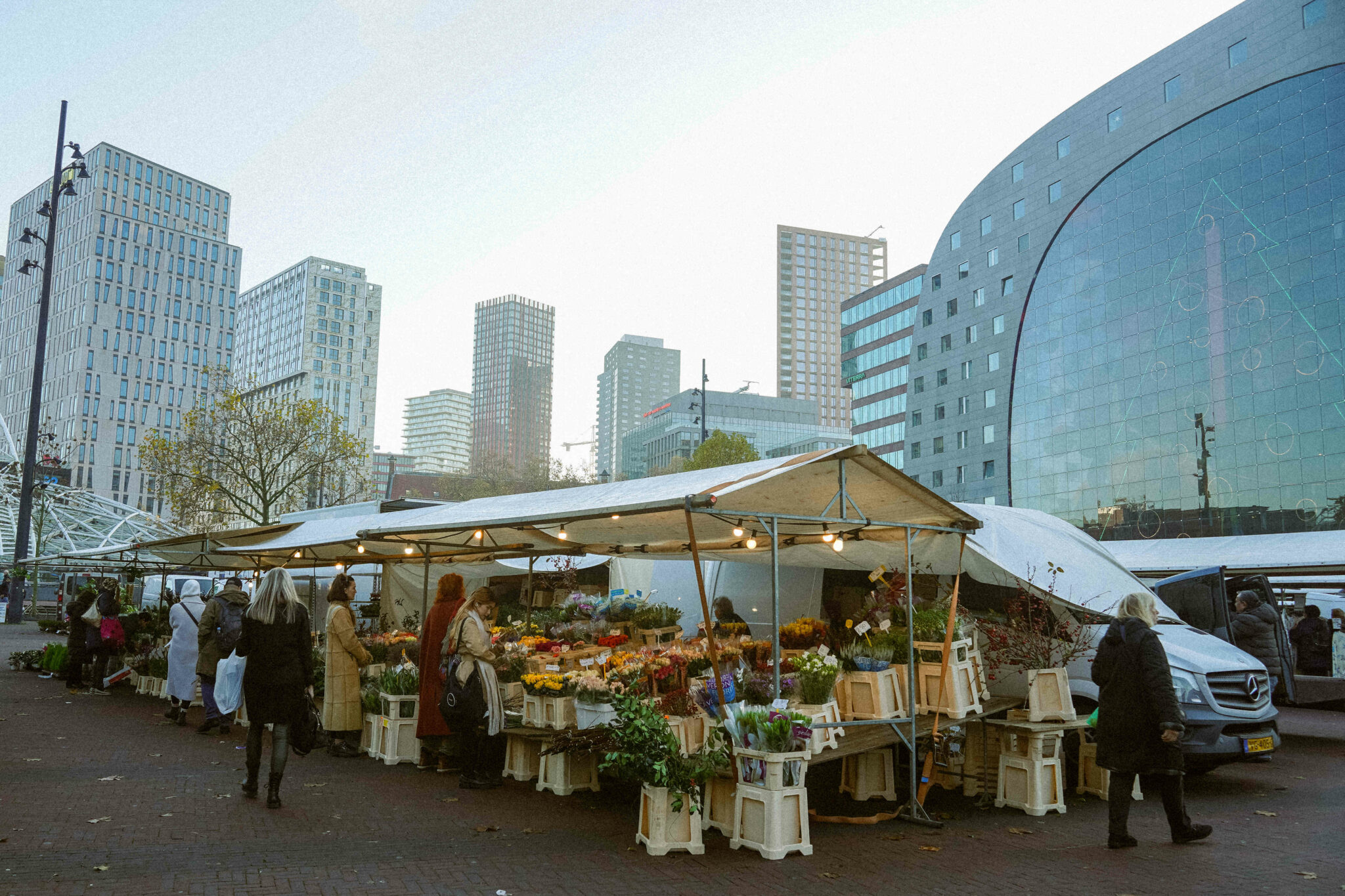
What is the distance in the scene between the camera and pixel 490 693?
8.18m

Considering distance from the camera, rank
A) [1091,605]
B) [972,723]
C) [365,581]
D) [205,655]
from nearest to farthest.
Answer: [972,723], [1091,605], [205,655], [365,581]

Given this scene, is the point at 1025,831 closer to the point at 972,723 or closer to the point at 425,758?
the point at 972,723

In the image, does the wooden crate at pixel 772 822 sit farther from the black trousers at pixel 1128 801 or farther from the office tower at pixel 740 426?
the office tower at pixel 740 426

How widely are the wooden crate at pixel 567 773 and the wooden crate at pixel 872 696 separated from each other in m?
2.22

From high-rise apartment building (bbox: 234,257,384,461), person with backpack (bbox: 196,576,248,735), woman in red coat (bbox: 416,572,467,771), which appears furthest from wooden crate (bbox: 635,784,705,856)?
high-rise apartment building (bbox: 234,257,384,461)

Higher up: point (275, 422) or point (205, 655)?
point (275, 422)

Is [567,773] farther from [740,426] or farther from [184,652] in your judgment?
[740,426]

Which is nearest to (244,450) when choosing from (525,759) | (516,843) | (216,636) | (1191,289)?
(216,636)

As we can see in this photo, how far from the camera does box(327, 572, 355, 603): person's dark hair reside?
948cm

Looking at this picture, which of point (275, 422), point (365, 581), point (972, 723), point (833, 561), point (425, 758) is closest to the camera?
point (972, 723)

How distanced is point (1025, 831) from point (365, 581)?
18098mm

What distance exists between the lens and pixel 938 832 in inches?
276

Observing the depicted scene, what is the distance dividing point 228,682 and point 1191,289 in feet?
143

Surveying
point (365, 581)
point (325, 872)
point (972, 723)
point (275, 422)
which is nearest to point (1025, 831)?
point (972, 723)
